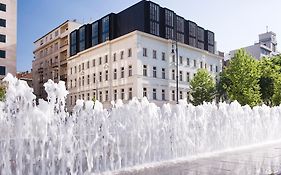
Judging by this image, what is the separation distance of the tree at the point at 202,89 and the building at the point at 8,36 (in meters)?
23.9

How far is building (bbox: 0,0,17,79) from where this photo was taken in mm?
42438

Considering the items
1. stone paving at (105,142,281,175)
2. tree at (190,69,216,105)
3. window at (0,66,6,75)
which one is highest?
window at (0,66,6,75)

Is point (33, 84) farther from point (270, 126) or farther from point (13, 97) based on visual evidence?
point (13, 97)

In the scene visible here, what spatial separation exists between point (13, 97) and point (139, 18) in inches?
1312

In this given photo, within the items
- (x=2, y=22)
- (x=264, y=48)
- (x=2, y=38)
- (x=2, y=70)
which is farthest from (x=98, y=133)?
(x=264, y=48)

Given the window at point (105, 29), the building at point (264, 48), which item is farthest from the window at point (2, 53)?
the building at point (264, 48)

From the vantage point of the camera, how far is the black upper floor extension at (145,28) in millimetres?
40406

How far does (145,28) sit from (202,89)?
10.3 metres

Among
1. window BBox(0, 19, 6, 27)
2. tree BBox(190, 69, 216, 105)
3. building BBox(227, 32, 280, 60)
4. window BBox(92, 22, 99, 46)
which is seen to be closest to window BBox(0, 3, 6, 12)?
window BBox(0, 19, 6, 27)

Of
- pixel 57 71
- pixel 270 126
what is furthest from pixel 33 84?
pixel 270 126

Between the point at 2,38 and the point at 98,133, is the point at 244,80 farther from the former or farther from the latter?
the point at 2,38

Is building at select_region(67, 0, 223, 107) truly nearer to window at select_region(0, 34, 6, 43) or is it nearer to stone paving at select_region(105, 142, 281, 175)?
window at select_region(0, 34, 6, 43)

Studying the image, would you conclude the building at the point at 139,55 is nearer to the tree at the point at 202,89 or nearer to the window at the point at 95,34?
the window at the point at 95,34

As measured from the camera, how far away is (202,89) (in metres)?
38.9
